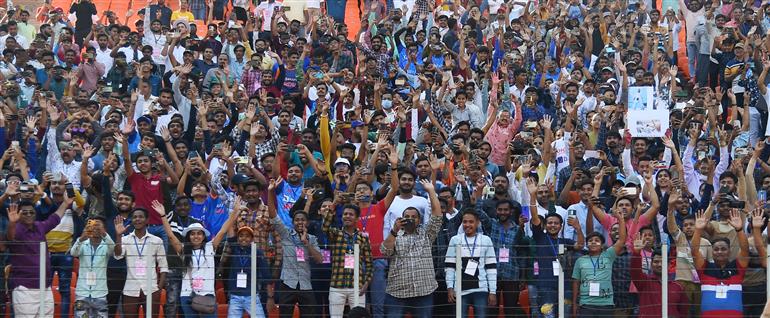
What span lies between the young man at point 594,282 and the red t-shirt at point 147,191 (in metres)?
4.74

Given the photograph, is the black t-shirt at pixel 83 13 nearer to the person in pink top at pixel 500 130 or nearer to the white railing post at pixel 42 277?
the person in pink top at pixel 500 130

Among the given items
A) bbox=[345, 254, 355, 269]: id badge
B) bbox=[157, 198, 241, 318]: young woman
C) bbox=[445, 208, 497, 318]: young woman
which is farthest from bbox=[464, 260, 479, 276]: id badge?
bbox=[157, 198, 241, 318]: young woman

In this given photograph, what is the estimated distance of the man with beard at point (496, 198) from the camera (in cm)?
1912

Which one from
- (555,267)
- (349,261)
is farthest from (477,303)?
(349,261)

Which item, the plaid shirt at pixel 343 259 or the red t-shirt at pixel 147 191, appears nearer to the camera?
the plaid shirt at pixel 343 259

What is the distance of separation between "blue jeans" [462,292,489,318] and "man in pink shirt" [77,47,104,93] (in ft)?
31.3

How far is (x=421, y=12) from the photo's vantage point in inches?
1204

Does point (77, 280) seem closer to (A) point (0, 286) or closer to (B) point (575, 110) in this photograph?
(A) point (0, 286)

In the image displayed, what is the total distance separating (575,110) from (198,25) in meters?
9.90

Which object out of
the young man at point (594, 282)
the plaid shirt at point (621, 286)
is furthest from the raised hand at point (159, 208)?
the plaid shirt at point (621, 286)

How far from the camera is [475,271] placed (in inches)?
711

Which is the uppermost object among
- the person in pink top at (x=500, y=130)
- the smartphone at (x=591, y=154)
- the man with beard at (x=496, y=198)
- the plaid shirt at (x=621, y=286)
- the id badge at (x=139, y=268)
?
the person in pink top at (x=500, y=130)

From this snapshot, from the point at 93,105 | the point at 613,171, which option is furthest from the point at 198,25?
the point at 613,171

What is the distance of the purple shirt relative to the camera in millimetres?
18094
